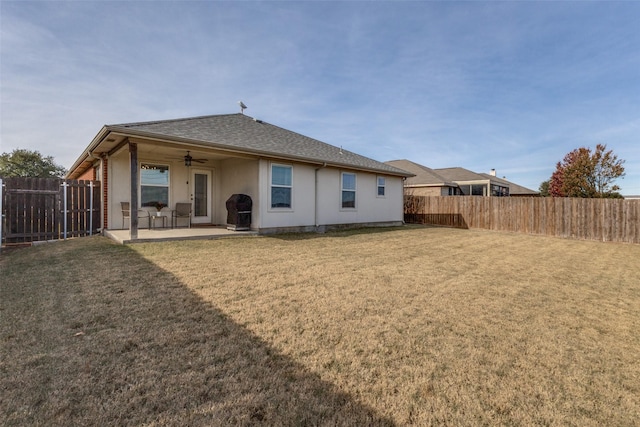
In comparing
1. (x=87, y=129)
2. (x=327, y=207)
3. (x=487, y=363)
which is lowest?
(x=487, y=363)

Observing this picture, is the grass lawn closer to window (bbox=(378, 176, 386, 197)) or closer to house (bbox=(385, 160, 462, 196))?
window (bbox=(378, 176, 386, 197))

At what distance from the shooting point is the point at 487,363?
236cm

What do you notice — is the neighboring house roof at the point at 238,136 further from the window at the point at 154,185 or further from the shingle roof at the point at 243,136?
the window at the point at 154,185

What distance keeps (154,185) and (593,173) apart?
2723cm

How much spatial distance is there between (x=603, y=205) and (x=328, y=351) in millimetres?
14060

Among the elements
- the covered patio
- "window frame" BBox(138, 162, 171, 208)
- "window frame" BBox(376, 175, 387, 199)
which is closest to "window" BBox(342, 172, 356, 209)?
"window frame" BBox(376, 175, 387, 199)

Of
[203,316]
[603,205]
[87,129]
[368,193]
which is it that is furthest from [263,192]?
[603,205]

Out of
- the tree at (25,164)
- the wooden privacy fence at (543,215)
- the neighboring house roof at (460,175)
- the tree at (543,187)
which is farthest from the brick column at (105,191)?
the tree at (543,187)

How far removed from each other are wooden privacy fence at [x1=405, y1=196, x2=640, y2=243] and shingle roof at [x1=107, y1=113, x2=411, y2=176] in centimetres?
400

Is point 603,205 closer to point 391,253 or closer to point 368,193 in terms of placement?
point 368,193

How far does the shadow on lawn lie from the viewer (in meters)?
1.70

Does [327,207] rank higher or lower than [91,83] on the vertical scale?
lower

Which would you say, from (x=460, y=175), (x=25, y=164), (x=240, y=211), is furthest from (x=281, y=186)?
(x=25, y=164)

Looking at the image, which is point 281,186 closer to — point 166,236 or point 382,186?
point 166,236
